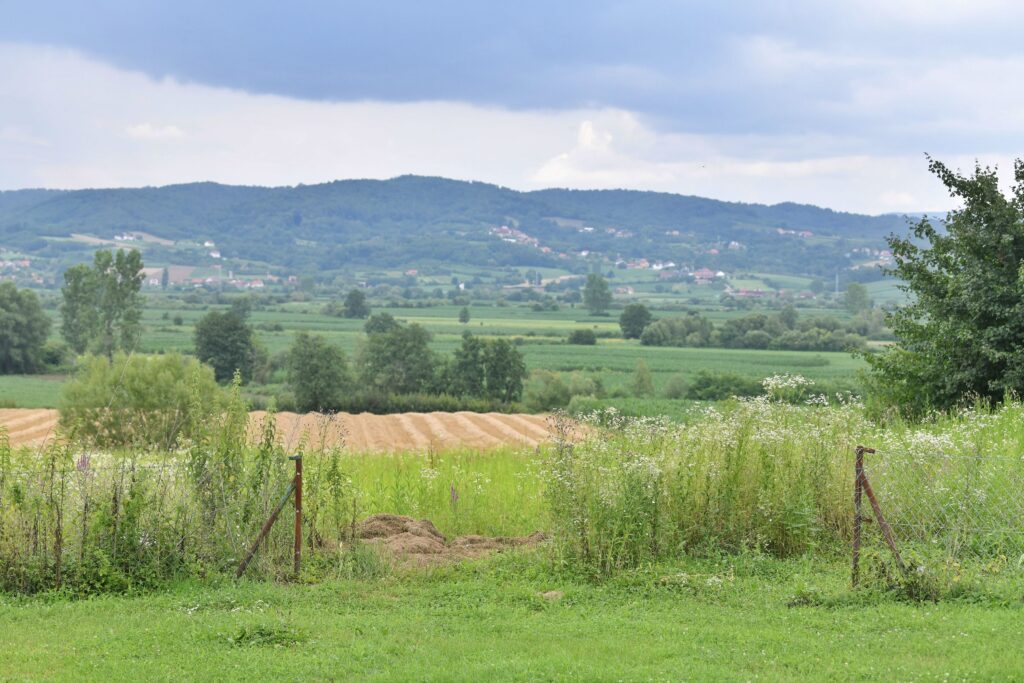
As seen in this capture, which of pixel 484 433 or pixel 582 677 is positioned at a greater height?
pixel 582 677

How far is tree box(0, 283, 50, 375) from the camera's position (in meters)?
80.2

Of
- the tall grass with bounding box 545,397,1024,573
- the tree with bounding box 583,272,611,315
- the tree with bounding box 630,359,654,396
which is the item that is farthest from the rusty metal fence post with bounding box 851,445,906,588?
the tree with bounding box 583,272,611,315

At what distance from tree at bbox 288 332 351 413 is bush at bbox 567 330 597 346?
45.3 metres

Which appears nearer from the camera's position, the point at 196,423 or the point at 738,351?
the point at 196,423

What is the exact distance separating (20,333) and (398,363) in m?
33.5

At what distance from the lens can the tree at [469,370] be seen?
7362 centimetres

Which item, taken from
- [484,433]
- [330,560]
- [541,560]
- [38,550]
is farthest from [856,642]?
[484,433]

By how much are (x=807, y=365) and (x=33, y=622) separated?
87.2 m

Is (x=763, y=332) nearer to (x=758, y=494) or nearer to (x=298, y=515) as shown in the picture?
(x=758, y=494)

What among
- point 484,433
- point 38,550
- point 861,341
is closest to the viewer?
point 38,550

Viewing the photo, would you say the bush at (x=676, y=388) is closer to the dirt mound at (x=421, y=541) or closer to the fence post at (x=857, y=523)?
the dirt mound at (x=421, y=541)

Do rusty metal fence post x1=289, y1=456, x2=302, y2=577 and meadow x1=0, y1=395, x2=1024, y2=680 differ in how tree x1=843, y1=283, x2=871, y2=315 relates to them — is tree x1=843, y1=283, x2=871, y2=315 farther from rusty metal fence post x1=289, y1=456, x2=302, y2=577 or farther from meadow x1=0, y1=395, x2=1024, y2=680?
rusty metal fence post x1=289, y1=456, x2=302, y2=577

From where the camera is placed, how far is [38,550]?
9.14 m

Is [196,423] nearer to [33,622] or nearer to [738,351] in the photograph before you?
[33,622]
